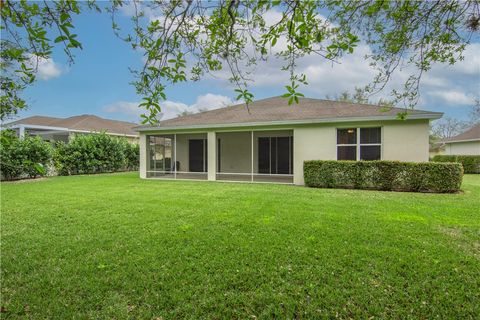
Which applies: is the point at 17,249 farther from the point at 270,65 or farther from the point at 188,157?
the point at 188,157

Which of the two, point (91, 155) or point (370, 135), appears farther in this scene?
point (91, 155)

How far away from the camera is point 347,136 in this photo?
37.4 feet

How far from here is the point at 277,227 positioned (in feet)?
17.0

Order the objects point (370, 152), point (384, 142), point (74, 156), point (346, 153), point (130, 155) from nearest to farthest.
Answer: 1. point (384, 142)
2. point (370, 152)
3. point (346, 153)
4. point (74, 156)
5. point (130, 155)

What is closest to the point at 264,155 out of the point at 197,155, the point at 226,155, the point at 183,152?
the point at 226,155

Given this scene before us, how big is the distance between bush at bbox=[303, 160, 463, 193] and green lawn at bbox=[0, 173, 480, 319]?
122 inches

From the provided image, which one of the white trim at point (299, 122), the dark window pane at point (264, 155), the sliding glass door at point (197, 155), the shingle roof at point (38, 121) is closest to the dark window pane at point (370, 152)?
the white trim at point (299, 122)

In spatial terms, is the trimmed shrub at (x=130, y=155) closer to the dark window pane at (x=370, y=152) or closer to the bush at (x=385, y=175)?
the bush at (x=385, y=175)

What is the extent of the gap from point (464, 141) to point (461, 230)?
26.1 m

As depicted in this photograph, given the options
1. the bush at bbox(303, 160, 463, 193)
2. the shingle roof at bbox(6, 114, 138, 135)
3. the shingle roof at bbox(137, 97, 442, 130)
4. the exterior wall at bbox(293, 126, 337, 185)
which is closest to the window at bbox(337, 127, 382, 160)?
the exterior wall at bbox(293, 126, 337, 185)

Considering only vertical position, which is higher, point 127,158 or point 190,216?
point 127,158

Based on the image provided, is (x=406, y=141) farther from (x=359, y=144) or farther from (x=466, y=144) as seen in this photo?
(x=466, y=144)

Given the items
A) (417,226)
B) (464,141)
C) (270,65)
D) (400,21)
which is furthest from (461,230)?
(464,141)

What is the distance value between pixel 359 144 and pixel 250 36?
911 cm
